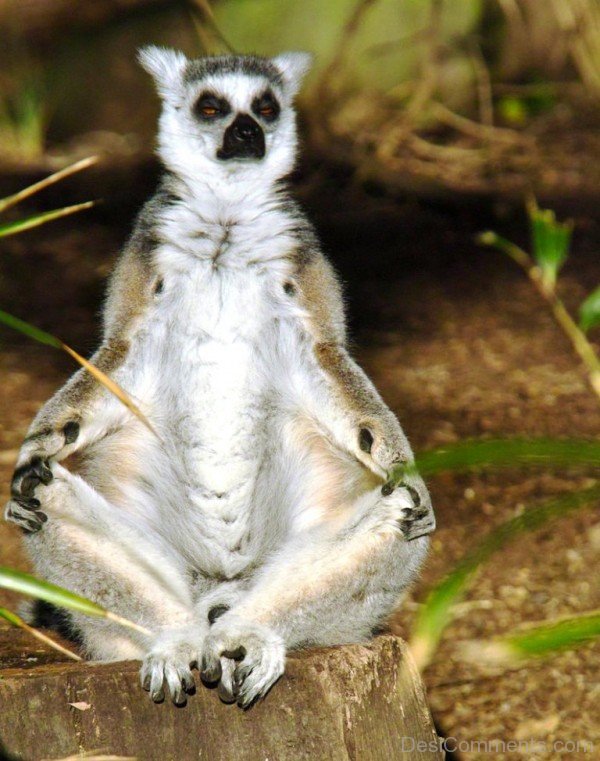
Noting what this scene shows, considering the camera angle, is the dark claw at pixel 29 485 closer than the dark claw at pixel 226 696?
No

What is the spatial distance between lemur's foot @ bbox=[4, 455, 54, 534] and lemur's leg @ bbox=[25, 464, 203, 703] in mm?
24

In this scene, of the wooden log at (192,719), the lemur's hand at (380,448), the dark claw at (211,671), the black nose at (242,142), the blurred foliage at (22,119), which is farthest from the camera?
the blurred foliage at (22,119)

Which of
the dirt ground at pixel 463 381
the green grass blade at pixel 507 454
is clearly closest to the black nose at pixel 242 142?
the dirt ground at pixel 463 381

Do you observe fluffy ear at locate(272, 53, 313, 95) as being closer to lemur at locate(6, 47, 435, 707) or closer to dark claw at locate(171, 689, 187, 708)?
lemur at locate(6, 47, 435, 707)

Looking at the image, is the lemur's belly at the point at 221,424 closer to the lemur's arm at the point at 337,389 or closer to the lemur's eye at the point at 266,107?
the lemur's arm at the point at 337,389

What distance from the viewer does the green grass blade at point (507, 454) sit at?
1974 millimetres

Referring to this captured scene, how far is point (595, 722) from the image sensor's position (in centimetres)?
496

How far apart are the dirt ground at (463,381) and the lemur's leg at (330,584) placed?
151 centimetres

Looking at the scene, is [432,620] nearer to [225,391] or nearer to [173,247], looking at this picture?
[225,391]

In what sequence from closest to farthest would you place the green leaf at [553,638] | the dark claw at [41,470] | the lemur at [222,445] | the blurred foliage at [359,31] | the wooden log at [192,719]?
1. the green leaf at [553,638]
2. the wooden log at [192,719]
3. the lemur at [222,445]
4. the dark claw at [41,470]
5. the blurred foliage at [359,31]

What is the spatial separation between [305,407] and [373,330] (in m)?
4.83

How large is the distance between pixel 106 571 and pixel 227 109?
7.41ft

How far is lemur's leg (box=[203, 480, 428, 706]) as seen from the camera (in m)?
3.57

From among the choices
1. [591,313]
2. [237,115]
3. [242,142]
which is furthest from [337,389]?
[591,313]
